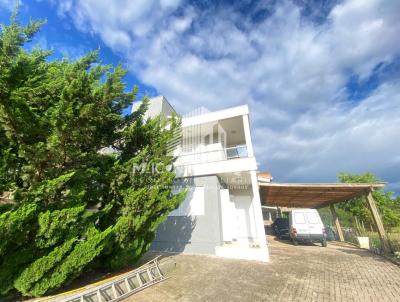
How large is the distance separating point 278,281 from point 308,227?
773 centimetres

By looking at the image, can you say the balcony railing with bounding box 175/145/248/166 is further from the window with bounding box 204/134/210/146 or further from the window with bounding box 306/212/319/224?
the window with bounding box 306/212/319/224

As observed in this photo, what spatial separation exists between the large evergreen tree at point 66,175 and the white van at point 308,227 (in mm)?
9265

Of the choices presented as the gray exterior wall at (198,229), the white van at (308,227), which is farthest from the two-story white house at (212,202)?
the white van at (308,227)

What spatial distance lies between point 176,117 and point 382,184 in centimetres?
1020

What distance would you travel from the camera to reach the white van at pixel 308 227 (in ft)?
40.7

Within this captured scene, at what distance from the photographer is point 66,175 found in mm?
4695

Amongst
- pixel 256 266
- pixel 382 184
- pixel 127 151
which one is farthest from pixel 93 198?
pixel 382 184

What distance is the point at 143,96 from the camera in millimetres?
7875

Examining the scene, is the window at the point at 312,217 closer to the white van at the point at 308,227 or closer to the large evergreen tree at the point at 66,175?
the white van at the point at 308,227

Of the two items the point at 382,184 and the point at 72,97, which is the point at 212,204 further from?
the point at 382,184

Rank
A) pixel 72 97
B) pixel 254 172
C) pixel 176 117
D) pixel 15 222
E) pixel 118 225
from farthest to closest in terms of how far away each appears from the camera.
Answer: pixel 254 172, pixel 176 117, pixel 118 225, pixel 72 97, pixel 15 222

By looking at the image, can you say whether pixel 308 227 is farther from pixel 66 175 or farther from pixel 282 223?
pixel 66 175

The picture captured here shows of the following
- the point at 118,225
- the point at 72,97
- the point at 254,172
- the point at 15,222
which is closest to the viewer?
the point at 15,222

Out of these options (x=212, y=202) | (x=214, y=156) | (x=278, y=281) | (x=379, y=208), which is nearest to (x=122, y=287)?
(x=278, y=281)
